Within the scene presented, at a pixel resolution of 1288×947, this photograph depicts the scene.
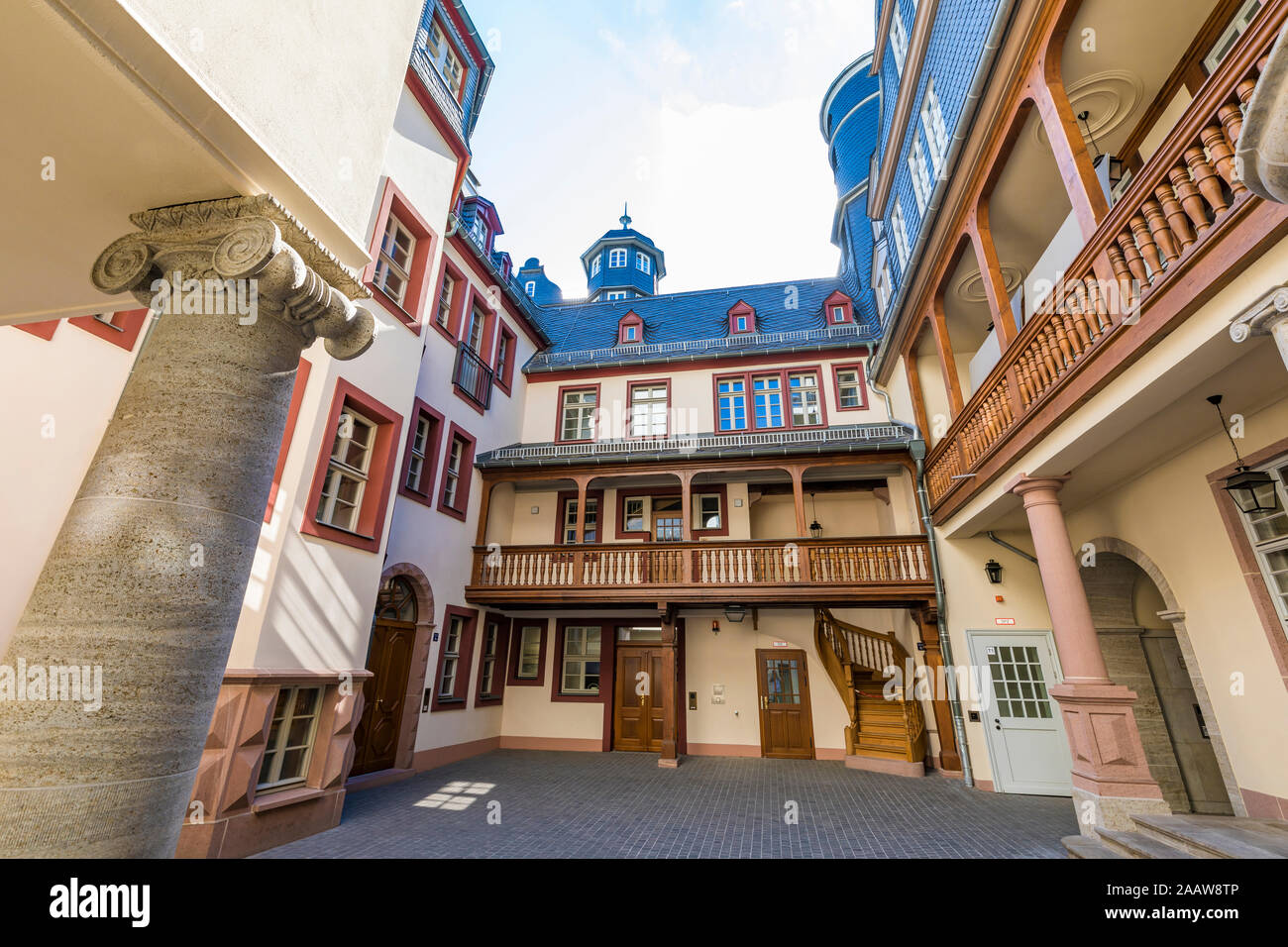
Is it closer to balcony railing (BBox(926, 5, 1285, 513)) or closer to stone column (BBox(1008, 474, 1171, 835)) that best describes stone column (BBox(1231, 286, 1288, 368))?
balcony railing (BBox(926, 5, 1285, 513))

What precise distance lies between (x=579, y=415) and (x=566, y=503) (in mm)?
2725

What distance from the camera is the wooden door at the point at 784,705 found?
11973mm

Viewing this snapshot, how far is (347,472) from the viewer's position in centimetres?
812

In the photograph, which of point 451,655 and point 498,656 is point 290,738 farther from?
point 498,656

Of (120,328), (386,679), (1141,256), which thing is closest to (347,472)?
(120,328)

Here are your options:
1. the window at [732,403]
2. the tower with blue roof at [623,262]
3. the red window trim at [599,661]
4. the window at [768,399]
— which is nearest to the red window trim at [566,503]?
the red window trim at [599,661]

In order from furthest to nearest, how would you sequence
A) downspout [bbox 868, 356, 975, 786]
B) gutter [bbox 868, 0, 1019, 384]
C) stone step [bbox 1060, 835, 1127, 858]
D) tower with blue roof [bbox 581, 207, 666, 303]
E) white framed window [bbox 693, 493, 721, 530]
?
tower with blue roof [bbox 581, 207, 666, 303] < white framed window [bbox 693, 493, 721, 530] < downspout [bbox 868, 356, 975, 786] < gutter [bbox 868, 0, 1019, 384] < stone step [bbox 1060, 835, 1127, 858]

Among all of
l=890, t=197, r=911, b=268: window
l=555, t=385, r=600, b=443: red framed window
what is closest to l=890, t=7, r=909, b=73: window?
l=890, t=197, r=911, b=268: window

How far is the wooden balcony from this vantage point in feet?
34.2

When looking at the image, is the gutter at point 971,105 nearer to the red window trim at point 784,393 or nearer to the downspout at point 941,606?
the downspout at point 941,606

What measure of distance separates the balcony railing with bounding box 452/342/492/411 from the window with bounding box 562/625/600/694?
5924mm

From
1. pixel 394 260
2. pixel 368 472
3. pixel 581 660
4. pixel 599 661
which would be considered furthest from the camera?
pixel 581 660

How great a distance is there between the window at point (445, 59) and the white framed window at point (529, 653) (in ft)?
38.8
